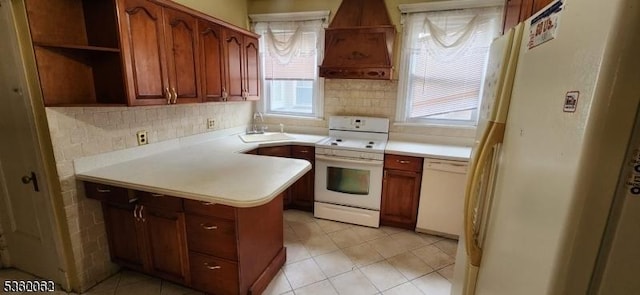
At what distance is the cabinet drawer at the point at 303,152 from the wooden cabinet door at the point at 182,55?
3.86 ft

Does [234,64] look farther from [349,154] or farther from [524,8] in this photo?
[524,8]

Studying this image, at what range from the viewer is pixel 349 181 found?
305 cm

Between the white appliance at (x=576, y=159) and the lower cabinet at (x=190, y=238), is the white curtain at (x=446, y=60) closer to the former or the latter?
the lower cabinet at (x=190, y=238)

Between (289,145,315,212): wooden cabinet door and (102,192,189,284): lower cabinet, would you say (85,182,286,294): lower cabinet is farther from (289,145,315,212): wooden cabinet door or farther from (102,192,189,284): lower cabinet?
(289,145,315,212): wooden cabinet door

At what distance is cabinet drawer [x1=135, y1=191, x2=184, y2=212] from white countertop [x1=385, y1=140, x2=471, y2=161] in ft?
6.35

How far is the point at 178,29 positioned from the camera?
2203 mm

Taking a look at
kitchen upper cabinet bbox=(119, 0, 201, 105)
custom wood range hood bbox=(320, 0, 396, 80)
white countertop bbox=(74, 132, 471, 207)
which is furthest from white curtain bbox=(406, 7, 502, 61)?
kitchen upper cabinet bbox=(119, 0, 201, 105)

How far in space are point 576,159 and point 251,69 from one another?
3170 millimetres

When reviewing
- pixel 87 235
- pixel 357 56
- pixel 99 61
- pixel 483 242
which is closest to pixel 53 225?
pixel 87 235

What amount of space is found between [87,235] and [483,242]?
2474 millimetres

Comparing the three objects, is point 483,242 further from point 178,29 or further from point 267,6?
point 267,6

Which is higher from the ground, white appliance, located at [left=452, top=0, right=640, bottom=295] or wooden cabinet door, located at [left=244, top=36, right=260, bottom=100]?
wooden cabinet door, located at [left=244, top=36, right=260, bottom=100]

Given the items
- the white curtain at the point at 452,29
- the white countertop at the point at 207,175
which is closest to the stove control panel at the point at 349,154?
the white countertop at the point at 207,175

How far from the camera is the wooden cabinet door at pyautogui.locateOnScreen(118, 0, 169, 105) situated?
1.81m
